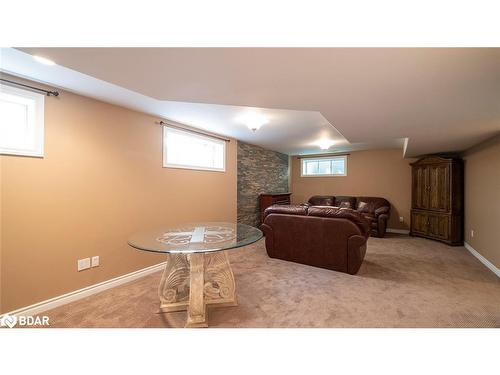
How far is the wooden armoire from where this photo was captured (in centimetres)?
410

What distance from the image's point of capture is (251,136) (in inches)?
166

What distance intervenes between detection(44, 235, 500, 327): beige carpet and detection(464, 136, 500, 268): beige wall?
0.39 m

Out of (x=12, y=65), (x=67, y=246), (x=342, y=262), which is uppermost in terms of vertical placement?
(x=12, y=65)

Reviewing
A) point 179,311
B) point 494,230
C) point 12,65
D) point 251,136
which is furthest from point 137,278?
point 494,230

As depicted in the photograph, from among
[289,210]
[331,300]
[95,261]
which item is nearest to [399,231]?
[289,210]

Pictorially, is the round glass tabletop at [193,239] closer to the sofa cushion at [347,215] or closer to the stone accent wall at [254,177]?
the sofa cushion at [347,215]

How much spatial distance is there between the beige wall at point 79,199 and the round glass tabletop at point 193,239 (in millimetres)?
814

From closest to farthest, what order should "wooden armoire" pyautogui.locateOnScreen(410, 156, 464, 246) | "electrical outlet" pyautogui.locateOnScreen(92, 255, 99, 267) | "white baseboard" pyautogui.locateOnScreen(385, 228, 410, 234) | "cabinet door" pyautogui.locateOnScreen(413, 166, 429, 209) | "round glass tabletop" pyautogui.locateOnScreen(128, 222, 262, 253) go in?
"round glass tabletop" pyautogui.locateOnScreen(128, 222, 262, 253) < "electrical outlet" pyautogui.locateOnScreen(92, 255, 99, 267) < "wooden armoire" pyautogui.locateOnScreen(410, 156, 464, 246) < "cabinet door" pyautogui.locateOnScreen(413, 166, 429, 209) < "white baseboard" pyautogui.locateOnScreen(385, 228, 410, 234)

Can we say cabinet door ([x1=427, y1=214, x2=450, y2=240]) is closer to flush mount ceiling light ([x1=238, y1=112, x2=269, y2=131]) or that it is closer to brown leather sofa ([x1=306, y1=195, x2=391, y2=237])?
brown leather sofa ([x1=306, y1=195, x2=391, y2=237])

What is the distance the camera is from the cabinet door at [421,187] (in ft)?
15.1

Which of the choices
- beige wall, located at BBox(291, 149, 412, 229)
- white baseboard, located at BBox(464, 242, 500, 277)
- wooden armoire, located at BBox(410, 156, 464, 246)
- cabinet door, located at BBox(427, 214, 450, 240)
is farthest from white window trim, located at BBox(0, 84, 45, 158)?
cabinet door, located at BBox(427, 214, 450, 240)

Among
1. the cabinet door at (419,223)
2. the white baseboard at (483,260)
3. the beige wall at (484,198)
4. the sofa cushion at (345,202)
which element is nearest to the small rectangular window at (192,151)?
the sofa cushion at (345,202)
